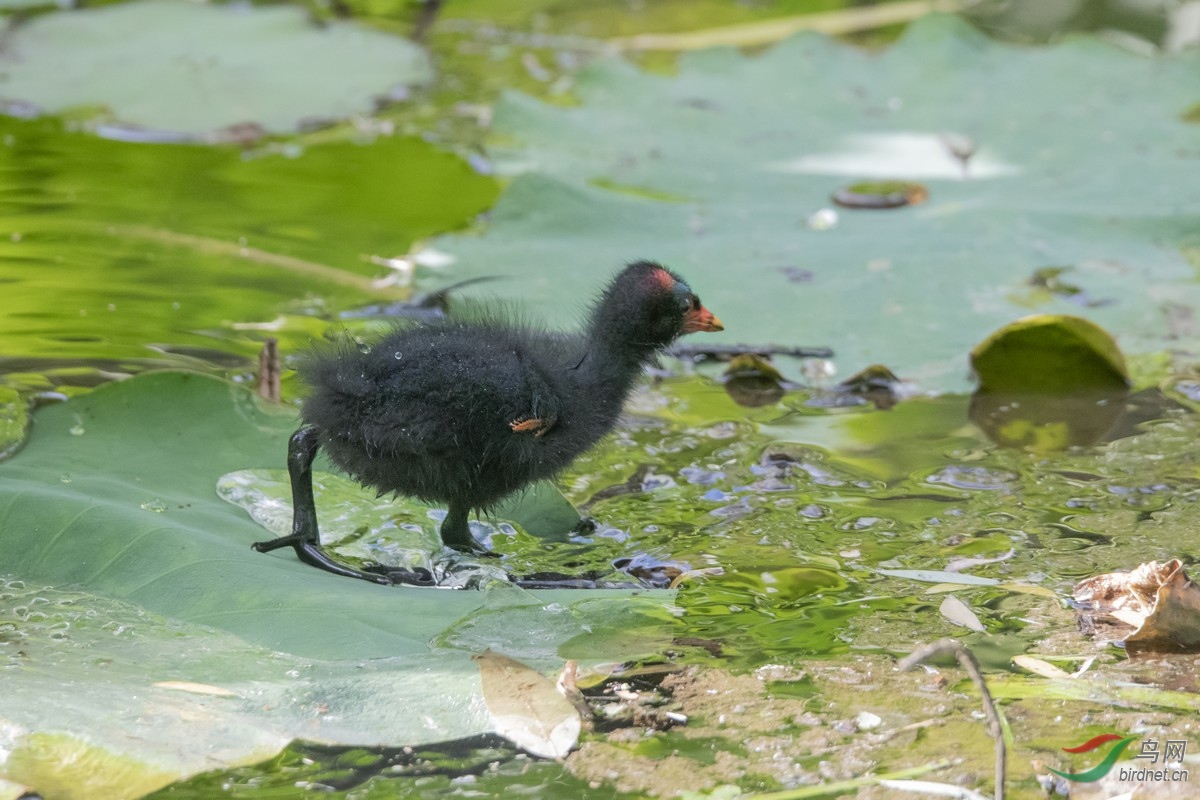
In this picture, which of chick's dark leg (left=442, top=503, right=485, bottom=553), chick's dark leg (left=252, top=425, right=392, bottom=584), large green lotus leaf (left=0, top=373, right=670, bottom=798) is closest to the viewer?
large green lotus leaf (left=0, top=373, right=670, bottom=798)

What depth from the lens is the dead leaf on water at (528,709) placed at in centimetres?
202

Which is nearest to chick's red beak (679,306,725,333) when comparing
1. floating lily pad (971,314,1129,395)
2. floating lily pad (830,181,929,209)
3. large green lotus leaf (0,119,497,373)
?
floating lily pad (971,314,1129,395)

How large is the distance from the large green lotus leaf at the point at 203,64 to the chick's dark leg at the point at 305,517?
3.43m

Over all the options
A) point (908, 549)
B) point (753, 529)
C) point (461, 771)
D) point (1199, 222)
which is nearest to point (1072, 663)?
point (908, 549)

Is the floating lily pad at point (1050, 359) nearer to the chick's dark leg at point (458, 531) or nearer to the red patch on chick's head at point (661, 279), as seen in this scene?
the red patch on chick's head at point (661, 279)

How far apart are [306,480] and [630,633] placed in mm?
839

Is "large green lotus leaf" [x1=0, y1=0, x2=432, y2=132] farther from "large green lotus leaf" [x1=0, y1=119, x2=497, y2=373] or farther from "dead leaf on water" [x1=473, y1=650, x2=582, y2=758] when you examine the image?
"dead leaf on water" [x1=473, y1=650, x2=582, y2=758]

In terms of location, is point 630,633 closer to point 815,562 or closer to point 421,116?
point 815,562

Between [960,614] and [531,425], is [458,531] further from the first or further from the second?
[960,614]

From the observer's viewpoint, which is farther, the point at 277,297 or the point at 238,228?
the point at 238,228

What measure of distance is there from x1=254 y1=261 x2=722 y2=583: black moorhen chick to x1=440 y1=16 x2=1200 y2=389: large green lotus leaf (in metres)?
1.19

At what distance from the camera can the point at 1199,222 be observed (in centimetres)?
444

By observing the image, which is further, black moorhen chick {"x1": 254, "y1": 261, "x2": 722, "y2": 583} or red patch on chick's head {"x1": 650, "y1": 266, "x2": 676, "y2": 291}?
red patch on chick's head {"x1": 650, "y1": 266, "x2": 676, "y2": 291}

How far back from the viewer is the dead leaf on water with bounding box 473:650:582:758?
2016 mm
